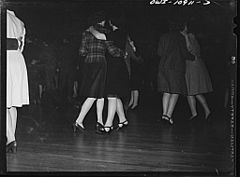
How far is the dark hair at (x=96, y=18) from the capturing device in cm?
190

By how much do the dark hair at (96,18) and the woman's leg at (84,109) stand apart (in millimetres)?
279

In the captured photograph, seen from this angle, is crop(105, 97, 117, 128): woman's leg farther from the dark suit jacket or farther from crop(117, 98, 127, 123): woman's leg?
the dark suit jacket

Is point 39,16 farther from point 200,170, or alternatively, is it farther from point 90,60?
point 200,170

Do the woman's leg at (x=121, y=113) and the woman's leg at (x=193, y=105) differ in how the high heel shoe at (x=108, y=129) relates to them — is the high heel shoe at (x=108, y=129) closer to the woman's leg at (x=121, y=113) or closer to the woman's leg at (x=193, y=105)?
the woman's leg at (x=121, y=113)

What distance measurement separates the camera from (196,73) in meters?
1.91

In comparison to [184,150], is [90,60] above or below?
above

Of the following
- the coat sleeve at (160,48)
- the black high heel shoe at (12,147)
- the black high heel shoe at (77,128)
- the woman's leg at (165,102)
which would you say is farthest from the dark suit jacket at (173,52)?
the black high heel shoe at (12,147)

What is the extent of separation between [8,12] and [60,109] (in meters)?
0.40

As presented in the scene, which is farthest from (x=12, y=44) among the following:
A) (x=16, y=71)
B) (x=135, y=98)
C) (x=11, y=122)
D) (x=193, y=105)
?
(x=193, y=105)

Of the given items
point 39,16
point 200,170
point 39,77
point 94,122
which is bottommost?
point 200,170

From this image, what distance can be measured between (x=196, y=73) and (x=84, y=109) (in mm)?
427

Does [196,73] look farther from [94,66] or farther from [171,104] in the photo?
[94,66]

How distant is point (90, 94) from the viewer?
6.28ft

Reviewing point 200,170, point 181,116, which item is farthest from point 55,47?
point 200,170
